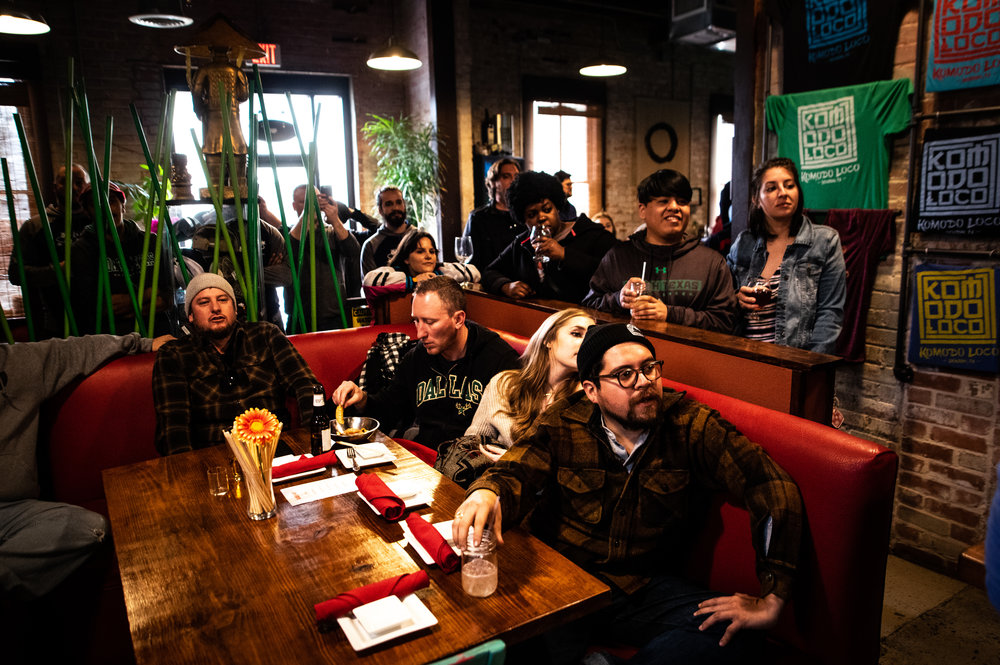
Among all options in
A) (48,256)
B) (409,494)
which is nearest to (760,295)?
(409,494)

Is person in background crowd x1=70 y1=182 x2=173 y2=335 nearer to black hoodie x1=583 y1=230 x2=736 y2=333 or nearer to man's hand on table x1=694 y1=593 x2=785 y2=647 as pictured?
black hoodie x1=583 y1=230 x2=736 y2=333

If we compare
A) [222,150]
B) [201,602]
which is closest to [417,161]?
[222,150]

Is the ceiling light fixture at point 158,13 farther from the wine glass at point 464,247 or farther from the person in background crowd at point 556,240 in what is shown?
the person in background crowd at point 556,240

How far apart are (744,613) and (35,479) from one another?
8.27ft

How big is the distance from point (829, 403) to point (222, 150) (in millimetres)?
2820

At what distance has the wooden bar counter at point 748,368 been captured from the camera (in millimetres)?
2041

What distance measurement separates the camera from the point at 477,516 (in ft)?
5.35

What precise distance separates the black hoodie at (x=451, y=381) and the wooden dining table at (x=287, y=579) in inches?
26.0

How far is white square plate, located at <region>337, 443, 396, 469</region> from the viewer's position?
7.16ft

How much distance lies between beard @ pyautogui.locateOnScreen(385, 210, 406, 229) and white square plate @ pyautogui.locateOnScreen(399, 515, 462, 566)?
3338mm

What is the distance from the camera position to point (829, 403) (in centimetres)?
210

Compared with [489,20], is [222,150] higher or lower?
lower

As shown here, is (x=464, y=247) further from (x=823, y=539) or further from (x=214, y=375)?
(x=823, y=539)

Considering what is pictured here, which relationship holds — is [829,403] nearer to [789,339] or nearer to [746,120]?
[789,339]
